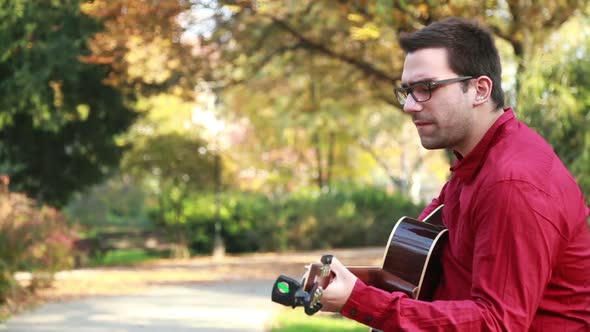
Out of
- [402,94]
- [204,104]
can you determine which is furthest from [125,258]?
[402,94]

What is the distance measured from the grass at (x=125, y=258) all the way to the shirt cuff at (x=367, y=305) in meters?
21.0

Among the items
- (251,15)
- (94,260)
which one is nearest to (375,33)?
(251,15)

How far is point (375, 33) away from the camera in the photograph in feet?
41.1

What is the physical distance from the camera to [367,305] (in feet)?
7.60

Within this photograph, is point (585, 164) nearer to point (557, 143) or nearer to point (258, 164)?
point (557, 143)

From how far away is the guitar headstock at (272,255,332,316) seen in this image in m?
2.24

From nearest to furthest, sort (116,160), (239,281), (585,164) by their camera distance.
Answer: (585,164) < (239,281) < (116,160)

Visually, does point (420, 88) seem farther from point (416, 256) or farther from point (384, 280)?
point (384, 280)

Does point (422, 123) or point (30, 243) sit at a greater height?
point (422, 123)

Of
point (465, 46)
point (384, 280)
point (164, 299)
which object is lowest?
point (164, 299)

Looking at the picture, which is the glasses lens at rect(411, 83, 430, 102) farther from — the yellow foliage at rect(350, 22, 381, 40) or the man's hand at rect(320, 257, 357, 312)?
the yellow foliage at rect(350, 22, 381, 40)

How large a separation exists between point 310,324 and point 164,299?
4220mm

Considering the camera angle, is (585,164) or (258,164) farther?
(258,164)

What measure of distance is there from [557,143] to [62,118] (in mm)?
10518
